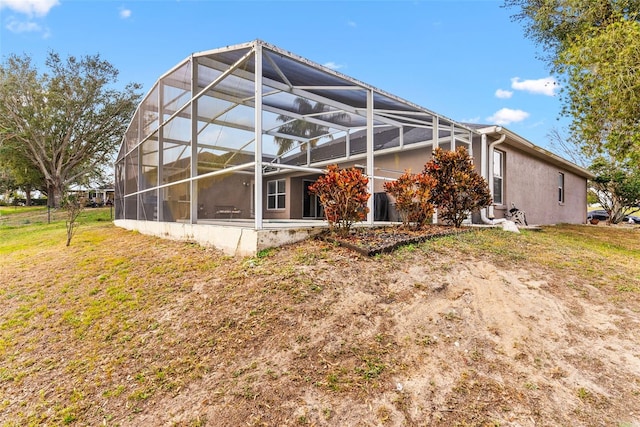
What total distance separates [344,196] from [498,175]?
25.5 ft

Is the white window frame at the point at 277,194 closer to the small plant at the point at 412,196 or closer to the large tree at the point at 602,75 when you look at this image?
the small plant at the point at 412,196

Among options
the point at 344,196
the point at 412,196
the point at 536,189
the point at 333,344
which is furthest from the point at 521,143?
the point at 333,344

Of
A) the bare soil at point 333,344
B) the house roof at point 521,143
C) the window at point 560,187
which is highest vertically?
the house roof at point 521,143

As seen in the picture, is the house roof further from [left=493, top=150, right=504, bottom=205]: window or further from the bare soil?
the bare soil

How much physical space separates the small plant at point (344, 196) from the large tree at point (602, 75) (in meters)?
6.08

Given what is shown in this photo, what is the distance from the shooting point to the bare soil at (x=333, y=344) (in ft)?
6.97

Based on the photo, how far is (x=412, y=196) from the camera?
579cm

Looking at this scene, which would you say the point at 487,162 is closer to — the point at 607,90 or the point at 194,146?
the point at 607,90

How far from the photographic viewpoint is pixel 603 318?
3.24m

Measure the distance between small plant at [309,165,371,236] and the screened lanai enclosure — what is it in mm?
512

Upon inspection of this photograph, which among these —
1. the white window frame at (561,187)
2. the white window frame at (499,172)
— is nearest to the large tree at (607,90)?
the white window frame at (499,172)

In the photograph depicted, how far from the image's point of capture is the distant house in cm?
526

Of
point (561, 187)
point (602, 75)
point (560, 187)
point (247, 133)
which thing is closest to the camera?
point (247, 133)

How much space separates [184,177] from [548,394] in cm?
645
